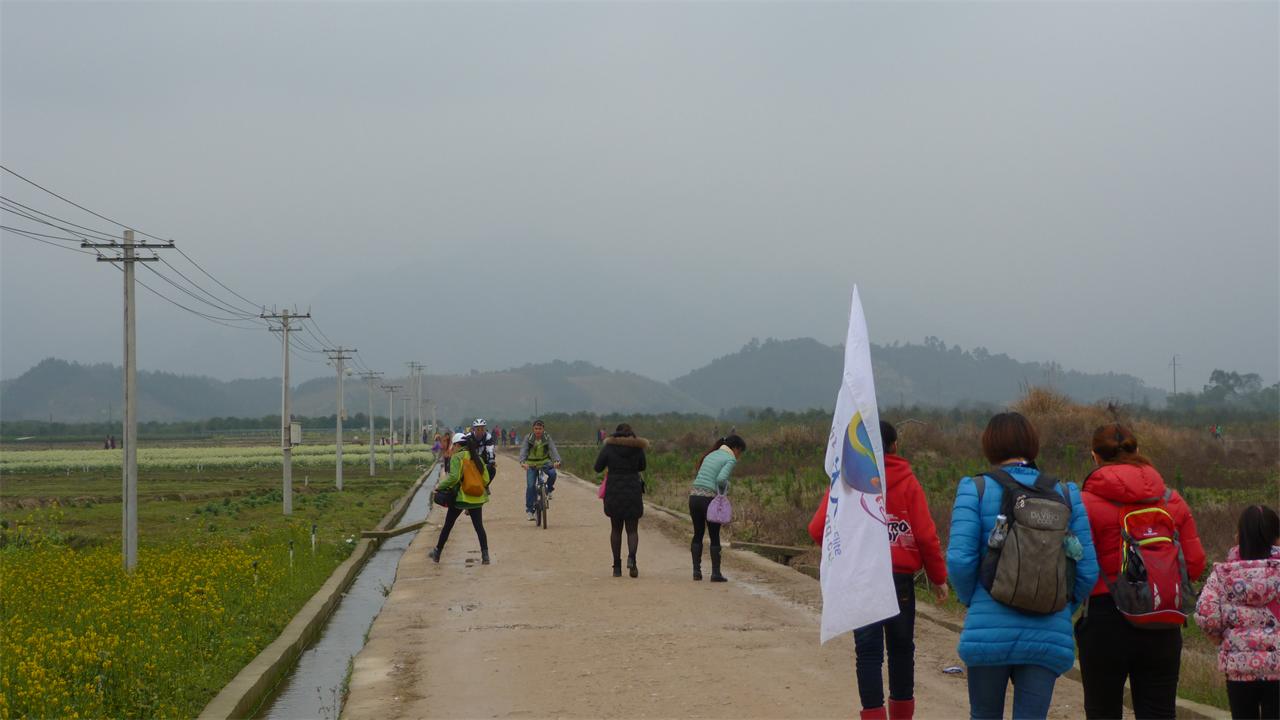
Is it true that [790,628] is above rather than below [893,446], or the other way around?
below

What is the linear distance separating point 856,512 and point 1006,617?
109 centimetres

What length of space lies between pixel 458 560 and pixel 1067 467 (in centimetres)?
2049

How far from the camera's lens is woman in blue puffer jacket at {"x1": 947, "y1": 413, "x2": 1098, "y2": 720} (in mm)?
5066

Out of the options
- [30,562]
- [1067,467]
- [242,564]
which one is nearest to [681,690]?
[242,564]

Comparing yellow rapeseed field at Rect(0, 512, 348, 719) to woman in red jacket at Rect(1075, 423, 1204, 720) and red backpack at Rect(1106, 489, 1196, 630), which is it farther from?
red backpack at Rect(1106, 489, 1196, 630)

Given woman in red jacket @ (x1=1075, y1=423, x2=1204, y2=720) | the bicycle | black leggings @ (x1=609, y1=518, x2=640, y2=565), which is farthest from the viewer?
the bicycle

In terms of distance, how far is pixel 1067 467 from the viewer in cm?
3188

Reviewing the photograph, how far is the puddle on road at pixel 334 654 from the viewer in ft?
27.7

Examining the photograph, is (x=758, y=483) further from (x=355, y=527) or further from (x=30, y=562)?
(x=30, y=562)

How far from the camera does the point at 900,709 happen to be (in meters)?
6.67

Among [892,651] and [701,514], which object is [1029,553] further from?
[701,514]

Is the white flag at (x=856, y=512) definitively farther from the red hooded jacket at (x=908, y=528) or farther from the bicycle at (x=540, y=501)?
the bicycle at (x=540, y=501)

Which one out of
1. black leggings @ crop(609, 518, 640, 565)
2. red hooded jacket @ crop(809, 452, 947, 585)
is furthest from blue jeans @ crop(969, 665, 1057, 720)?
black leggings @ crop(609, 518, 640, 565)

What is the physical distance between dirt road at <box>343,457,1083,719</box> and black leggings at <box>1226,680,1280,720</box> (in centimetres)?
199
